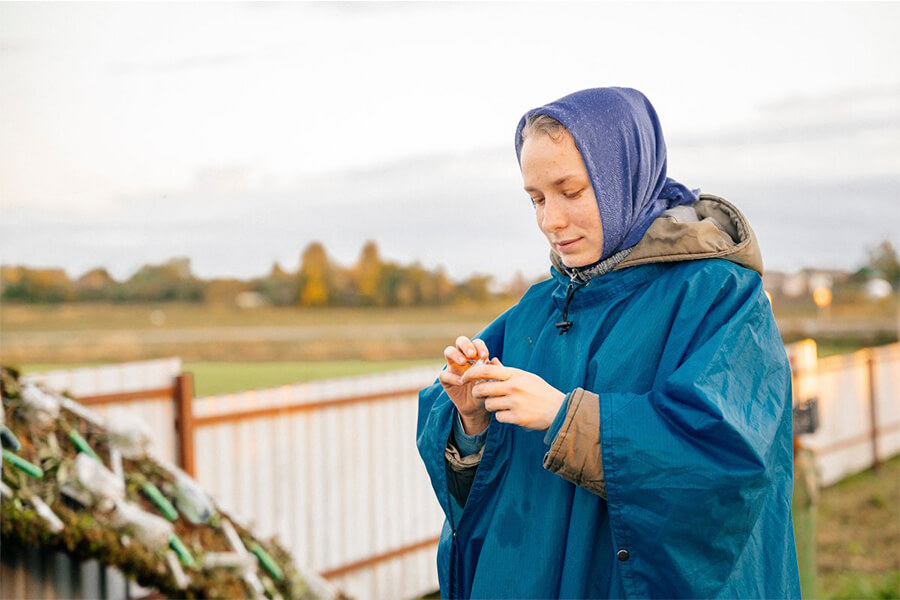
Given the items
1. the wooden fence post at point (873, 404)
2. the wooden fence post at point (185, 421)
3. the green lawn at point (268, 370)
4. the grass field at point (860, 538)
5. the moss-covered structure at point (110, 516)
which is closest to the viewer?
the moss-covered structure at point (110, 516)

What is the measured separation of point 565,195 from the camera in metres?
1.78

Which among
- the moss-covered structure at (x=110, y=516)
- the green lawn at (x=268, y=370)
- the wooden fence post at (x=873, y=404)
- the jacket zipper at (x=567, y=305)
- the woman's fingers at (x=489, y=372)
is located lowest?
the green lawn at (x=268, y=370)

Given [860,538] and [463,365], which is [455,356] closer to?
[463,365]

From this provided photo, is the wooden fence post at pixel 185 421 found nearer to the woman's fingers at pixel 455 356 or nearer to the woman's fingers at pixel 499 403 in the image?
the woman's fingers at pixel 455 356

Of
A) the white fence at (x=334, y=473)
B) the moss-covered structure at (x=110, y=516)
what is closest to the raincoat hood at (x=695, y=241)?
the moss-covered structure at (x=110, y=516)

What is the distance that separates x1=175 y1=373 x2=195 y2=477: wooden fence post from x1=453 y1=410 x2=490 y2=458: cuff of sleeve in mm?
3933

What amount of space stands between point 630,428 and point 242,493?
482 centimetres

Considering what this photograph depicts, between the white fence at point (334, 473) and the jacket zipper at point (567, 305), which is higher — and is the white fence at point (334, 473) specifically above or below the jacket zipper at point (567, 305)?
below

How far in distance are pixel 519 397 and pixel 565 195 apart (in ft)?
1.41

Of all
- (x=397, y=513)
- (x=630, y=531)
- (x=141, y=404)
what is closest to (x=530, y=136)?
(x=630, y=531)

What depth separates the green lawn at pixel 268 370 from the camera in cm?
2641

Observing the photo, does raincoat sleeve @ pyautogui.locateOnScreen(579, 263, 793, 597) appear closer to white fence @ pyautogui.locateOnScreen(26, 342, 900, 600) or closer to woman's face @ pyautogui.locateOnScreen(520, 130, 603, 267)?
woman's face @ pyautogui.locateOnScreen(520, 130, 603, 267)

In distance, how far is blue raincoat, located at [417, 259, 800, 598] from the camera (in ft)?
5.24

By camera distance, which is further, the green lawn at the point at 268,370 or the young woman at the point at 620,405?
the green lawn at the point at 268,370
